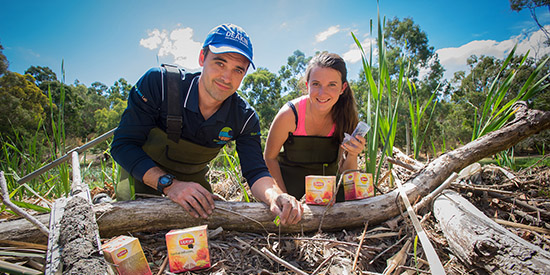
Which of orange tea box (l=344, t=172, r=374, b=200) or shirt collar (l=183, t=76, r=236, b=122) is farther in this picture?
shirt collar (l=183, t=76, r=236, b=122)

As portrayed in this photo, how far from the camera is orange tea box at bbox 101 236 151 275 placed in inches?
34.4

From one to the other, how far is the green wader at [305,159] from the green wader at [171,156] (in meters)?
0.76

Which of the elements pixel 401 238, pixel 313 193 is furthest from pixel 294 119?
pixel 401 238

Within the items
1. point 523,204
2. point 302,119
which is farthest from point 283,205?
point 523,204

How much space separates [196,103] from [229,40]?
1.61ft

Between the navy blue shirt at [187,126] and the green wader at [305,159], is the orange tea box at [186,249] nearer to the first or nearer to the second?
the navy blue shirt at [187,126]

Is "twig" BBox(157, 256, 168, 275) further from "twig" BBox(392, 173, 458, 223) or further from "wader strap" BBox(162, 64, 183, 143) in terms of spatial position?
"twig" BBox(392, 173, 458, 223)

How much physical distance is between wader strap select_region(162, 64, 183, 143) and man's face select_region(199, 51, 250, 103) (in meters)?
0.19

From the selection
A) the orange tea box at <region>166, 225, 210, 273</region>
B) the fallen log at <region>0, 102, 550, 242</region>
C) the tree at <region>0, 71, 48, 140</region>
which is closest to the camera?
the orange tea box at <region>166, 225, 210, 273</region>

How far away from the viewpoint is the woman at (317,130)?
187 centimetres

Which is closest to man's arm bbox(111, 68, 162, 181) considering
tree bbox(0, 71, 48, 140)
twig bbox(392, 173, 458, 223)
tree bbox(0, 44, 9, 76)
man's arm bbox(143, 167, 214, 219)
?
man's arm bbox(143, 167, 214, 219)

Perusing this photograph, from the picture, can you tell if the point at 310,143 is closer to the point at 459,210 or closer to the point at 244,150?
the point at 244,150

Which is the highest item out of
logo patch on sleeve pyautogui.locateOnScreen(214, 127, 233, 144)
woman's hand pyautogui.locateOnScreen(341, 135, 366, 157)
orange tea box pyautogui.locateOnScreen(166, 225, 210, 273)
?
logo patch on sleeve pyautogui.locateOnScreen(214, 127, 233, 144)

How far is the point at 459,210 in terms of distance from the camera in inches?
45.7
